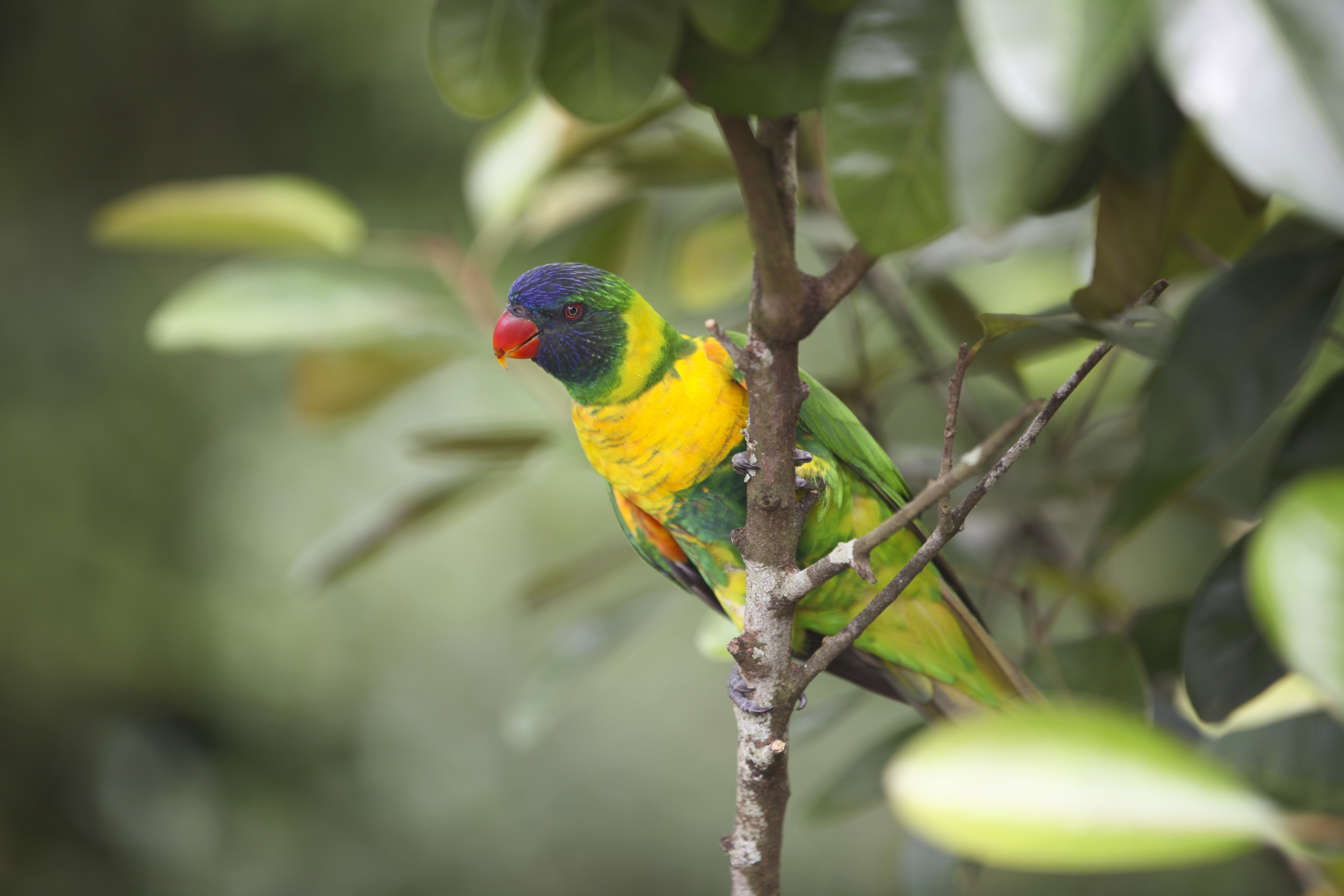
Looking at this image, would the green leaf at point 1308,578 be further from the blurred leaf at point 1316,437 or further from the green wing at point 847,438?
the green wing at point 847,438

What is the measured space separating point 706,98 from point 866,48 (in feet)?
0.34

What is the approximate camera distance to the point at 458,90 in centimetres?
67

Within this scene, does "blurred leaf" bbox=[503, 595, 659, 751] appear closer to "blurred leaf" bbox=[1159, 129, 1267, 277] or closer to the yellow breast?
the yellow breast

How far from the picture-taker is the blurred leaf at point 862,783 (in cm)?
94

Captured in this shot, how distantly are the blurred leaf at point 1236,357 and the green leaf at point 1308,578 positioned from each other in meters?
0.25

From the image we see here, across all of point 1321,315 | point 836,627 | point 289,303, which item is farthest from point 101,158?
point 1321,315

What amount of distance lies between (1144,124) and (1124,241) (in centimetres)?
8

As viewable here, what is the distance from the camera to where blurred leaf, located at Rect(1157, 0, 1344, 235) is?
0.39m

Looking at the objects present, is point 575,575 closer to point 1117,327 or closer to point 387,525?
point 387,525

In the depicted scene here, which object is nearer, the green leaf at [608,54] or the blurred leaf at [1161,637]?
the green leaf at [608,54]

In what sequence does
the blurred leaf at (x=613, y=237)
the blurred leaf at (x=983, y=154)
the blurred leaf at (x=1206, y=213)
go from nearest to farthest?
1. the blurred leaf at (x=983, y=154)
2. the blurred leaf at (x=1206, y=213)
3. the blurred leaf at (x=613, y=237)

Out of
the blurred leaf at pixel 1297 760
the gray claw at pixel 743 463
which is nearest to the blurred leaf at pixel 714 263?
the gray claw at pixel 743 463

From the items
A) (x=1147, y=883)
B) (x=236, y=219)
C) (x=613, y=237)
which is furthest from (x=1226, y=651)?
(x=1147, y=883)

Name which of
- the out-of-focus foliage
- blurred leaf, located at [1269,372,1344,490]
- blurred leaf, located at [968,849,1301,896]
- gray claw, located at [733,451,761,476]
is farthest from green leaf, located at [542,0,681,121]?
blurred leaf, located at [968,849,1301,896]
